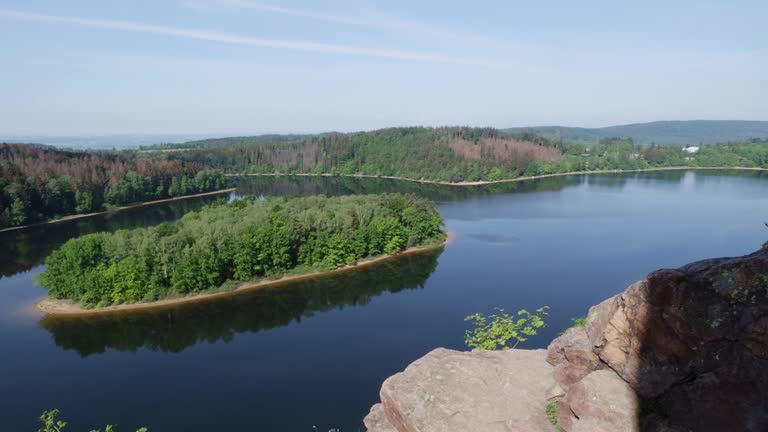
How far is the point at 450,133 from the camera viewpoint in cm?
19900

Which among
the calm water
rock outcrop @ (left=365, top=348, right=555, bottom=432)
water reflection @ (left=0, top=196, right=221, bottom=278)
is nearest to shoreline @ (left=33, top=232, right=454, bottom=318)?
the calm water

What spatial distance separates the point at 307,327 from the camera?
138 ft

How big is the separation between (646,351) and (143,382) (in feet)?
105

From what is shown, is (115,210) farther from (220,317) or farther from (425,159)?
(425,159)

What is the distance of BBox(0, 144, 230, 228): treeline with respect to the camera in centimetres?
9088

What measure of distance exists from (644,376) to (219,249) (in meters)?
44.9

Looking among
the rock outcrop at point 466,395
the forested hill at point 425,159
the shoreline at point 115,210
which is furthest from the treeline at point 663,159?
the rock outcrop at point 466,395

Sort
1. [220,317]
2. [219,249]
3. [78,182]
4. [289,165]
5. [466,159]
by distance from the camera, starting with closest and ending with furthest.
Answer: [220,317] → [219,249] → [78,182] → [466,159] → [289,165]

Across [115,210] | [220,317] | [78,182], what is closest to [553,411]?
[220,317]

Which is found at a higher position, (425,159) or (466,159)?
(425,159)

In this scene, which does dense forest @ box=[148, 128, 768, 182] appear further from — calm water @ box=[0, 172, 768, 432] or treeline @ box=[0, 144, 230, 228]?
calm water @ box=[0, 172, 768, 432]

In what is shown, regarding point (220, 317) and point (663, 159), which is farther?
point (663, 159)

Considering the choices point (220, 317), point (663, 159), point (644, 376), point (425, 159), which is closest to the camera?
point (644, 376)

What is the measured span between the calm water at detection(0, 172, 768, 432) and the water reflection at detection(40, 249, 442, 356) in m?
0.18
